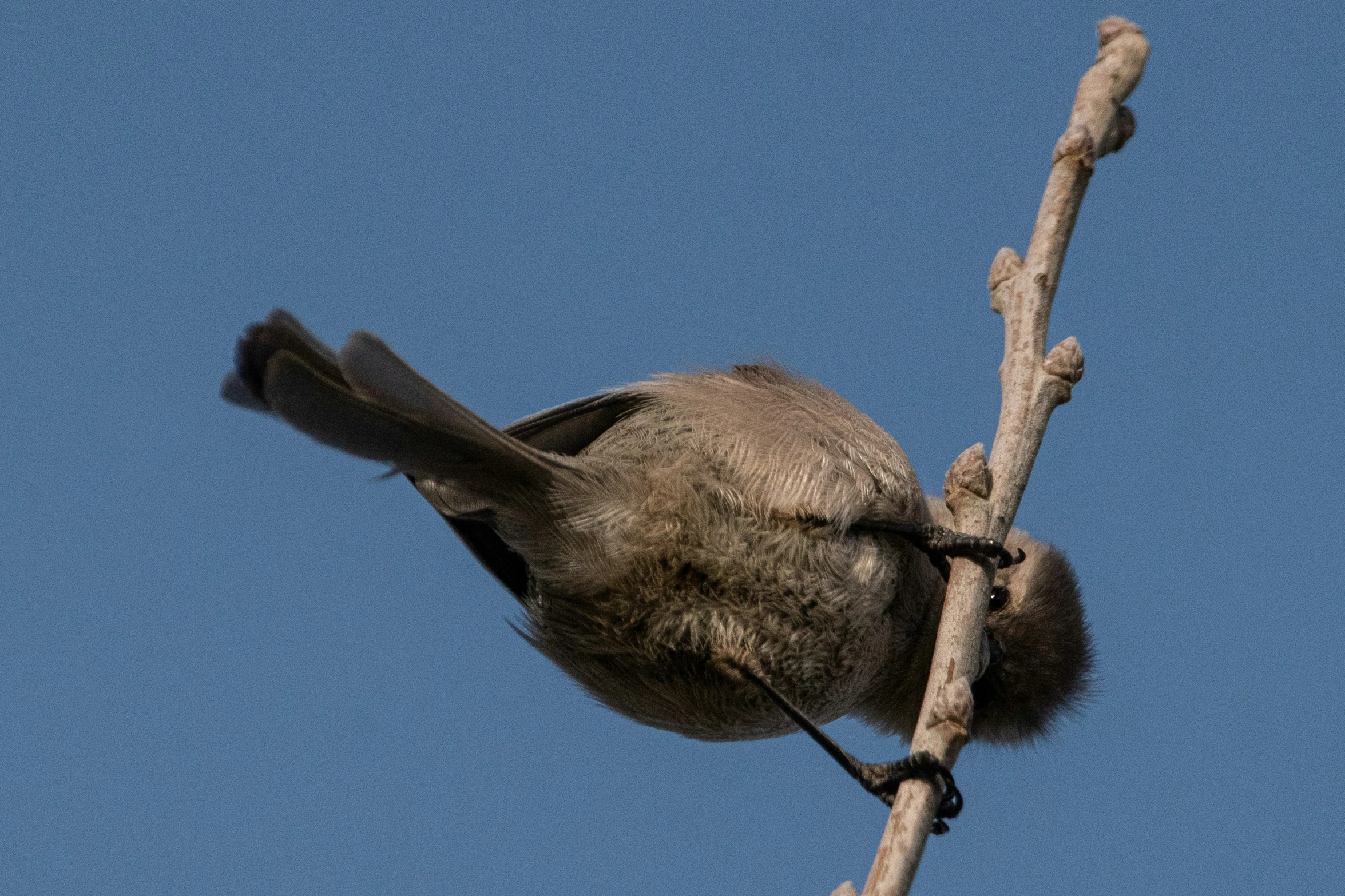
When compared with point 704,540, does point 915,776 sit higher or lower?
lower

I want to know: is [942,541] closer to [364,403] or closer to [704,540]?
[704,540]

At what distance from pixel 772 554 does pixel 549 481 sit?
0.57 meters

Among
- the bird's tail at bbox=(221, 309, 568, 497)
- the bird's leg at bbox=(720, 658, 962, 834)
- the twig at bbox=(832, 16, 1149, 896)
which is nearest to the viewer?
the bird's tail at bbox=(221, 309, 568, 497)

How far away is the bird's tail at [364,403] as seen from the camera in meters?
3.09

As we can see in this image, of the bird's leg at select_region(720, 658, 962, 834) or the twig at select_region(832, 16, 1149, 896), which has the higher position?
the twig at select_region(832, 16, 1149, 896)

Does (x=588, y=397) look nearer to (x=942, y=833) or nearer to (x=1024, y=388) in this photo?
(x=1024, y=388)

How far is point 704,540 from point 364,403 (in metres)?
0.92

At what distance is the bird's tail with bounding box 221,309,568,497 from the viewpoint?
3086mm

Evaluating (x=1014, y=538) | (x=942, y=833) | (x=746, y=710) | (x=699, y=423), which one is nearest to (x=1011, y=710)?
(x=1014, y=538)

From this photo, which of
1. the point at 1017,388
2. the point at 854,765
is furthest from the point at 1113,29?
the point at 854,765

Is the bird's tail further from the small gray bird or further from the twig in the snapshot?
the twig

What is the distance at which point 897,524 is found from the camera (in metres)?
3.93

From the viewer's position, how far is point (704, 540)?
3.70m

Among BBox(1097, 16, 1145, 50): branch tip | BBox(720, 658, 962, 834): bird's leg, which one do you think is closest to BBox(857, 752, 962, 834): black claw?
BBox(720, 658, 962, 834): bird's leg
